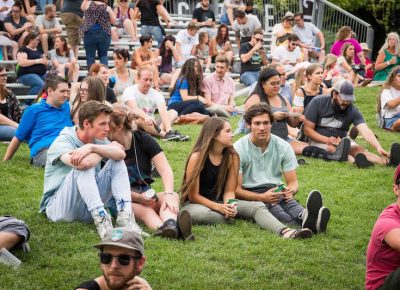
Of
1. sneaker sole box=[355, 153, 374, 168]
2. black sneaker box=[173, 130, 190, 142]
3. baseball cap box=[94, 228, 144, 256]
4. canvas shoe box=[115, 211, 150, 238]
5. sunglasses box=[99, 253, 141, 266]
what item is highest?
baseball cap box=[94, 228, 144, 256]

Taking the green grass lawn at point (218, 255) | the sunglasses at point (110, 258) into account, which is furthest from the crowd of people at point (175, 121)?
the green grass lawn at point (218, 255)

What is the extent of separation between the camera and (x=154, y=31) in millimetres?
19562

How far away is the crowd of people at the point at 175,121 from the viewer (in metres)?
7.77

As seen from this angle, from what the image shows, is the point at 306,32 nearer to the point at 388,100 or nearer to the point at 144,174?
the point at 388,100

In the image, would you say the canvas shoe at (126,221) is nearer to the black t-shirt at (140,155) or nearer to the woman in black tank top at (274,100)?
the black t-shirt at (140,155)

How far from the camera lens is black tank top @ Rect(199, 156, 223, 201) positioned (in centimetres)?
852

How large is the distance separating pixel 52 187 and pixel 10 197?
142 centimetres

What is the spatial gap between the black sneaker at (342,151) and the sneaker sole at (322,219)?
3.80 metres

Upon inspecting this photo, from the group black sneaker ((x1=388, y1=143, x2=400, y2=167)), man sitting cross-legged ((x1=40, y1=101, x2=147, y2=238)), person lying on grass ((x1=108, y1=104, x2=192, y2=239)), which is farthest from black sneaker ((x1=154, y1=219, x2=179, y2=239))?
black sneaker ((x1=388, y1=143, x2=400, y2=167))

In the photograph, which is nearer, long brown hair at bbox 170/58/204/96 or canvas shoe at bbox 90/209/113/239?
canvas shoe at bbox 90/209/113/239

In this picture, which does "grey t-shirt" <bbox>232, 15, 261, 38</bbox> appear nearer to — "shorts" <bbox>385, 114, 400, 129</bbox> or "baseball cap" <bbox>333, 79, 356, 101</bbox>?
"shorts" <bbox>385, 114, 400, 129</bbox>

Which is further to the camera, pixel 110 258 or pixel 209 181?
pixel 209 181

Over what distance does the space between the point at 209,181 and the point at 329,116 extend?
3.82 meters

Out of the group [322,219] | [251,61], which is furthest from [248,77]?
[322,219]
